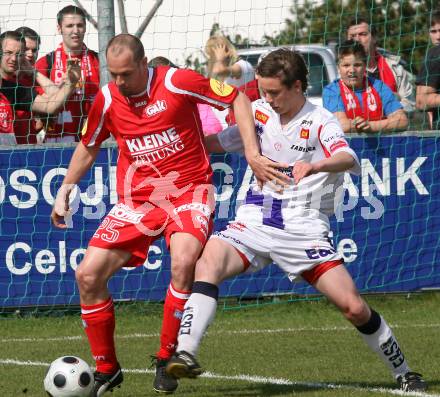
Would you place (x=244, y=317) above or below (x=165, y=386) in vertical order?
below

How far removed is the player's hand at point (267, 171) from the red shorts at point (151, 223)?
2.33ft

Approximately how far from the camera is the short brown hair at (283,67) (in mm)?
5891

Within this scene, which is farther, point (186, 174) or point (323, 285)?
point (186, 174)

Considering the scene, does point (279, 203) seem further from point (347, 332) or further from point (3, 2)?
point (3, 2)

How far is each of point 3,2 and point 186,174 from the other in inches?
187

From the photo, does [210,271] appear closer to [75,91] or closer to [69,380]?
[69,380]

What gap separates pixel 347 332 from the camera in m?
8.69

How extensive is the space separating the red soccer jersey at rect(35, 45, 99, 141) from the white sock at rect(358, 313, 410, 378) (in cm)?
481

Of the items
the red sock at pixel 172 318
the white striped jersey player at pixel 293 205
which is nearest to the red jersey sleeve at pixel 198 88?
the white striped jersey player at pixel 293 205

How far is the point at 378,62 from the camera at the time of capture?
10789 millimetres

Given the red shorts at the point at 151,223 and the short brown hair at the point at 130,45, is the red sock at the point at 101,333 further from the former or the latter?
the short brown hair at the point at 130,45

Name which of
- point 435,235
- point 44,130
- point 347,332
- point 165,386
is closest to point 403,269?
point 435,235

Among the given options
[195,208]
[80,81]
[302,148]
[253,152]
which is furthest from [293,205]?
[80,81]

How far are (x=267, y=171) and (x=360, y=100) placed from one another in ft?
14.9
